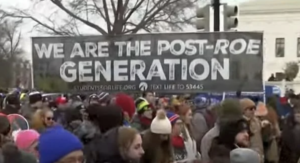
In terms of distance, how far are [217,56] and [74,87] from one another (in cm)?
209

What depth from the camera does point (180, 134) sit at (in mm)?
7703

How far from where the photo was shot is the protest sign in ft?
32.1

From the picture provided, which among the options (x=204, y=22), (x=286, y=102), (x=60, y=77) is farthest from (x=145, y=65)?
(x=286, y=102)

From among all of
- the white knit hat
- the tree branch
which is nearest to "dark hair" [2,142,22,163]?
the white knit hat

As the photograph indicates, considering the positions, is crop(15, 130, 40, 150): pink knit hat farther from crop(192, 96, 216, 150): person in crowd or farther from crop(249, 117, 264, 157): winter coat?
crop(192, 96, 216, 150): person in crowd

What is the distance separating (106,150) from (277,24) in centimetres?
7871

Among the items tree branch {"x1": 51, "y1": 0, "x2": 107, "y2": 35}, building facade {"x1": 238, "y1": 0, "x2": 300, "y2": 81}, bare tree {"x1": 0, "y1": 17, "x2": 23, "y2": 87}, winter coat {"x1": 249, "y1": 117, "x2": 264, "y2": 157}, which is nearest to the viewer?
winter coat {"x1": 249, "y1": 117, "x2": 264, "y2": 157}

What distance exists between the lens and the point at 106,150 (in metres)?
5.20

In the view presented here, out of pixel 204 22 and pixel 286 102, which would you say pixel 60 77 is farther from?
pixel 286 102

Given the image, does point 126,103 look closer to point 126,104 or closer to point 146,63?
point 126,104

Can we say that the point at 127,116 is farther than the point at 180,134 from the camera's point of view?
Yes

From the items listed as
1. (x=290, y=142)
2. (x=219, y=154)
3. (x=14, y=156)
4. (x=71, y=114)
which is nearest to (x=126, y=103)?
(x=71, y=114)

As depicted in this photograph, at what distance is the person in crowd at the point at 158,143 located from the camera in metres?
6.28

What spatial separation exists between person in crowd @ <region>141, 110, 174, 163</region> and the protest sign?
10.9 ft
